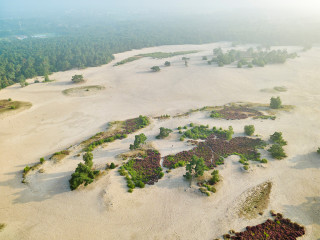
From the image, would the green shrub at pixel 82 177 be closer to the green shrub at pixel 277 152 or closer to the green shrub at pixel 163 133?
the green shrub at pixel 163 133

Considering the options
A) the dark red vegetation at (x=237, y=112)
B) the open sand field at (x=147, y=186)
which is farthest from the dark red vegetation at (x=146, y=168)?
the dark red vegetation at (x=237, y=112)

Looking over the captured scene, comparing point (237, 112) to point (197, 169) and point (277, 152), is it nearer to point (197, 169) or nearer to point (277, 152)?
point (277, 152)

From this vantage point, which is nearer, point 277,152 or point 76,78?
point 277,152

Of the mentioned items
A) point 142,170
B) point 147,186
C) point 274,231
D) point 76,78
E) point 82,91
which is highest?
point 76,78

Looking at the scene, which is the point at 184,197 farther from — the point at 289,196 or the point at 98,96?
the point at 98,96

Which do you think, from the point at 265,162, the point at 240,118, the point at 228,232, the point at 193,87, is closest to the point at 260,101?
the point at 240,118

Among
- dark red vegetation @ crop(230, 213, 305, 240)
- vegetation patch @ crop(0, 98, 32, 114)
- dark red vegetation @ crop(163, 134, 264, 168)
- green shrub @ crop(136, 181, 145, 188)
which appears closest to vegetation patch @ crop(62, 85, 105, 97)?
vegetation patch @ crop(0, 98, 32, 114)

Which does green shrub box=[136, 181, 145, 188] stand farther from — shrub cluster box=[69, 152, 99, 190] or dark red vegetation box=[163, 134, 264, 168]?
shrub cluster box=[69, 152, 99, 190]

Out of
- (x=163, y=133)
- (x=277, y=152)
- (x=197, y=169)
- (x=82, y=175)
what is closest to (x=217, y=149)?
(x=197, y=169)
